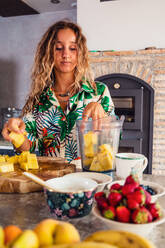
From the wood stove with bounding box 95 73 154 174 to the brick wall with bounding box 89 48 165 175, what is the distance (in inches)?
2.2

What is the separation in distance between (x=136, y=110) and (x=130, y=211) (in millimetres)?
2343

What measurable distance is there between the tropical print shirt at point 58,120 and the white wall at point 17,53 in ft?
7.67

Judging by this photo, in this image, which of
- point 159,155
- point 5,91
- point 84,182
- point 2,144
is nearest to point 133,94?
point 159,155

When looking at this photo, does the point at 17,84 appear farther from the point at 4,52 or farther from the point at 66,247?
the point at 66,247

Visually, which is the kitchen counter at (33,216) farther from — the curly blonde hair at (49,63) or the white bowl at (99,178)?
the curly blonde hair at (49,63)

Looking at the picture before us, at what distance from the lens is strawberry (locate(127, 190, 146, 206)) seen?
526mm

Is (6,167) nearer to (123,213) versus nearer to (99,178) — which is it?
(99,178)

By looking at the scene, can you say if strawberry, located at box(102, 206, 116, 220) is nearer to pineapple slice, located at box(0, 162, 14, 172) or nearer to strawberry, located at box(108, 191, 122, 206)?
strawberry, located at box(108, 191, 122, 206)

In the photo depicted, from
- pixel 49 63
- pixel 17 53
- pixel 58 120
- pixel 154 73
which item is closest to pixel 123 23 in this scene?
pixel 154 73

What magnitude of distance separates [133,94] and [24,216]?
2.31 metres

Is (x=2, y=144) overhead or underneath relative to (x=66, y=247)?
underneath

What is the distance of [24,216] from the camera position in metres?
0.68

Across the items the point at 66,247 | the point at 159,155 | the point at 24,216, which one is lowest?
the point at 159,155

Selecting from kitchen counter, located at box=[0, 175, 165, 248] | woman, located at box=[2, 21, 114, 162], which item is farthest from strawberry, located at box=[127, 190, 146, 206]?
woman, located at box=[2, 21, 114, 162]
